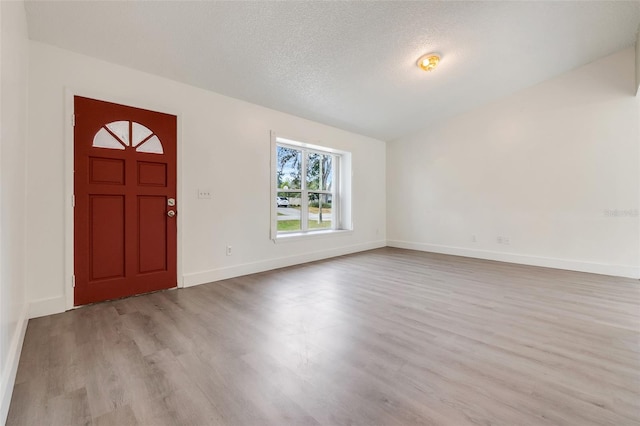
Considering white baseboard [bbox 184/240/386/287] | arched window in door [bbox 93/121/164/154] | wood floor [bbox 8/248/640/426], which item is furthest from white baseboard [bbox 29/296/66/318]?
arched window in door [bbox 93/121/164/154]

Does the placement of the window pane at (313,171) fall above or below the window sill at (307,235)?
above

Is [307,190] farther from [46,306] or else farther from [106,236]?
[46,306]

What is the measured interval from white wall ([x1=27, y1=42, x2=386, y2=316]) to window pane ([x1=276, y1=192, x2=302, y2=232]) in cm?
40

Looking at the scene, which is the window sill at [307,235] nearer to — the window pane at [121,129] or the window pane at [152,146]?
the window pane at [152,146]

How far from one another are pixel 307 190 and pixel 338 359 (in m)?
3.59

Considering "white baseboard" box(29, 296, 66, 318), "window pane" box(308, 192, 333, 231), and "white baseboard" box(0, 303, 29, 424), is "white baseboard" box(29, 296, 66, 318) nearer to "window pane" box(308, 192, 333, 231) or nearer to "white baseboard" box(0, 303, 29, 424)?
"white baseboard" box(0, 303, 29, 424)

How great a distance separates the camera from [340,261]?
4.81 metres

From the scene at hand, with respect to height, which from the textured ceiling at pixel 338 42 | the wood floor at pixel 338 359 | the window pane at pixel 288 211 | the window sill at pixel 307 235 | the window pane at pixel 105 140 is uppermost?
the textured ceiling at pixel 338 42

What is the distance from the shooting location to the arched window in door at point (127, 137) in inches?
109

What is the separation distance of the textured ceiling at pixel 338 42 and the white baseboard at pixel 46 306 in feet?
7.56

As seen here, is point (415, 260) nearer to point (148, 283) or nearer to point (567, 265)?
point (567, 265)

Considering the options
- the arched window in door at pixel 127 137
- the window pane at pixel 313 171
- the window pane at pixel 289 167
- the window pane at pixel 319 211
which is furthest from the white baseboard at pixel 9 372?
the window pane at pixel 313 171

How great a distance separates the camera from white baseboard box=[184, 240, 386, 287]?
3.39 meters

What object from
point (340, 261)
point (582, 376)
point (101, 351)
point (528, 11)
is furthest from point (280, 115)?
point (582, 376)
